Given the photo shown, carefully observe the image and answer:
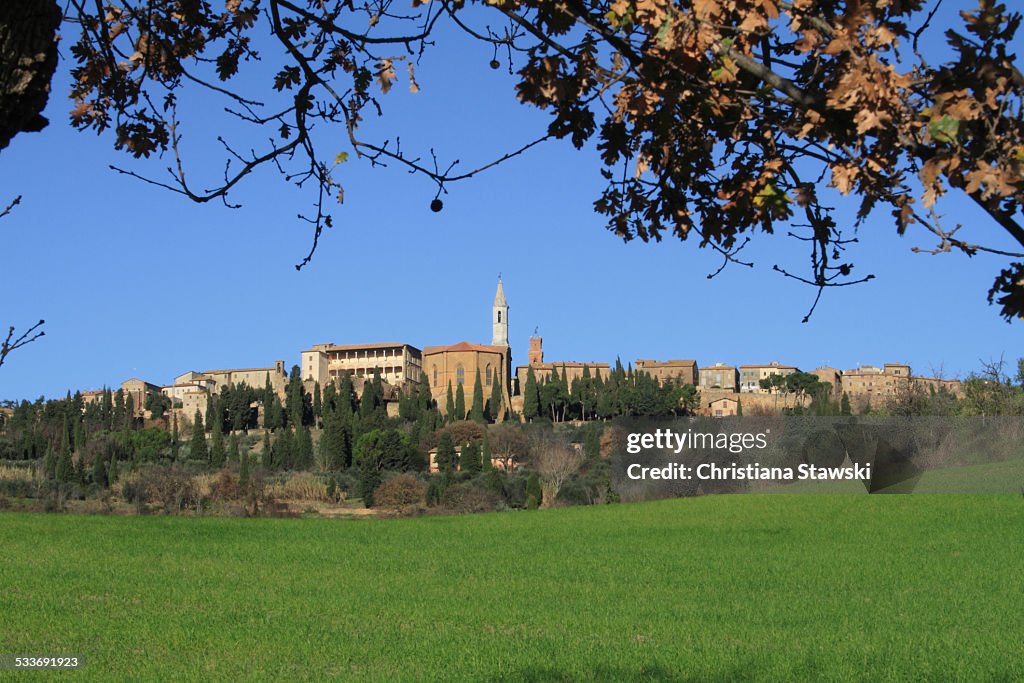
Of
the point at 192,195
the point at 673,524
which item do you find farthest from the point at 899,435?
the point at 192,195

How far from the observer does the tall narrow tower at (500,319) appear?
134375 mm

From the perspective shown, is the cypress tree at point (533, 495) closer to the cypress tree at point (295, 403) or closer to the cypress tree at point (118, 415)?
the cypress tree at point (295, 403)

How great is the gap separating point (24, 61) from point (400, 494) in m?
50.0

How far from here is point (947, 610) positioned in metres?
16.7

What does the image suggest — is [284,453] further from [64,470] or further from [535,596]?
[535,596]

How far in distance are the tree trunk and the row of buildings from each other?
9709cm

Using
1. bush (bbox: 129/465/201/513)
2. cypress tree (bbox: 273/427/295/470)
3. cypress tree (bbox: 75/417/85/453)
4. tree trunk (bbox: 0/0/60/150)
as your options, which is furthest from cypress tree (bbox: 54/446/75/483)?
tree trunk (bbox: 0/0/60/150)

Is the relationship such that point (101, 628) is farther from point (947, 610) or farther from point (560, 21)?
point (560, 21)

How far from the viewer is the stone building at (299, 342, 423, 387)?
4690 inches

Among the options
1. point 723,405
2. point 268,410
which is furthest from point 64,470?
point 723,405

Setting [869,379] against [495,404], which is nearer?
[495,404]

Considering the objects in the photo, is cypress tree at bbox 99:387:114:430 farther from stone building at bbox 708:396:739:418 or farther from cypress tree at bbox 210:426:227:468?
stone building at bbox 708:396:739:418

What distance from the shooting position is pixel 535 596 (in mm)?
18438

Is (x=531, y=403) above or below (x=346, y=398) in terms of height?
below
